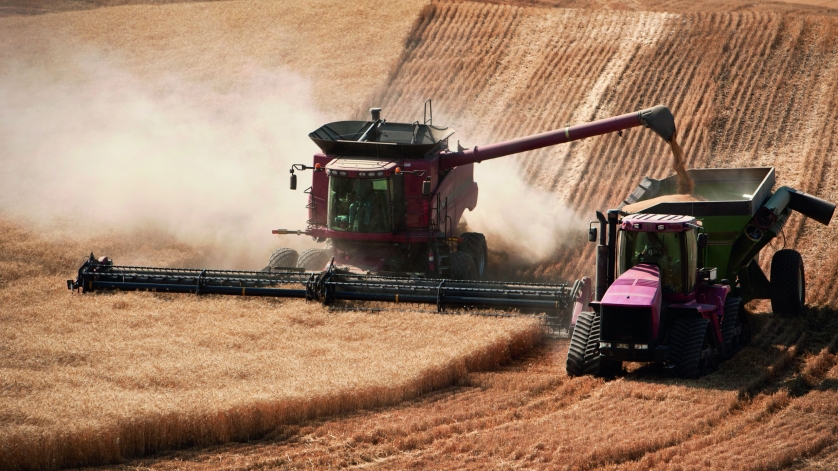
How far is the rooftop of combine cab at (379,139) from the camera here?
1694 centimetres

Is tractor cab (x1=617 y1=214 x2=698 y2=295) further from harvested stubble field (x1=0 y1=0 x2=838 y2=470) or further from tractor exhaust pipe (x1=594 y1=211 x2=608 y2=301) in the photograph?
harvested stubble field (x1=0 y1=0 x2=838 y2=470)

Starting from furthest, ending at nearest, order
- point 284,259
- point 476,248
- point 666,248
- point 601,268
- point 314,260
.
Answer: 1. point 476,248
2. point 284,259
3. point 314,260
4. point 601,268
5. point 666,248

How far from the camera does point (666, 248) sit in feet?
40.3

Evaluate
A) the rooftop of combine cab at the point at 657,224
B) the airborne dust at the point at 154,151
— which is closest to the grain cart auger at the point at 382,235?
the rooftop of combine cab at the point at 657,224

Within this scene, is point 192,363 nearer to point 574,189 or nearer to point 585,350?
point 585,350

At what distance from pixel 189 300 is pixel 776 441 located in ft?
30.0

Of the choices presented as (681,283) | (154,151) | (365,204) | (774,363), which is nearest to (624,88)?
(365,204)

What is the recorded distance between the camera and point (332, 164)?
16562mm

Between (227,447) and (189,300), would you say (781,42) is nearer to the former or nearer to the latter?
(189,300)

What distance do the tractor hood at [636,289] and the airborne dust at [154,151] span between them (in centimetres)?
869

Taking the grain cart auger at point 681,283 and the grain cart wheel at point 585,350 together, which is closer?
the grain cart auger at point 681,283

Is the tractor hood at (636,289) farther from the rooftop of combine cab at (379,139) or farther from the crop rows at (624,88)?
the crop rows at (624,88)

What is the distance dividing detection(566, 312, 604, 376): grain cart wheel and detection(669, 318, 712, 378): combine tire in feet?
2.91

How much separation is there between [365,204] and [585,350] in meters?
5.63
